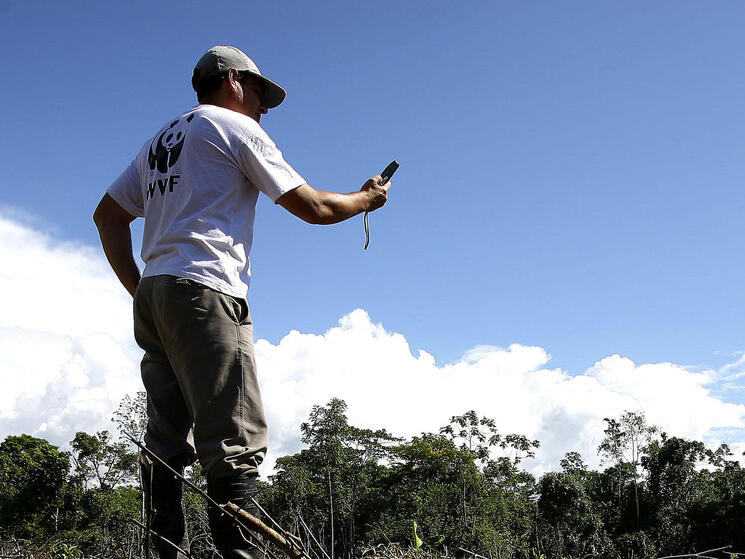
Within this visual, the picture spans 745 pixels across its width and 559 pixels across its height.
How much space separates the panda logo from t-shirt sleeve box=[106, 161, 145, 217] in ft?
0.51

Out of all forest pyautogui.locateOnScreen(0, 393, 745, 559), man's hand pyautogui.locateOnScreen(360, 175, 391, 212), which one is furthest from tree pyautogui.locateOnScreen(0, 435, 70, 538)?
man's hand pyautogui.locateOnScreen(360, 175, 391, 212)

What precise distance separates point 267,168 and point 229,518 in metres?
0.81

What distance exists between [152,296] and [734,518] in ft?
102

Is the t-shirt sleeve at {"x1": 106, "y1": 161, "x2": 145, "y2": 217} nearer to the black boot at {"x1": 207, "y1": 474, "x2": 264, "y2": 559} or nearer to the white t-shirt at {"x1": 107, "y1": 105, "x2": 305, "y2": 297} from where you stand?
the white t-shirt at {"x1": 107, "y1": 105, "x2": 305, "y2": 297}

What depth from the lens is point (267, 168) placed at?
1567mm

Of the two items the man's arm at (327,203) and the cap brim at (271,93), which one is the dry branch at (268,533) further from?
the cap brim at (271,93)

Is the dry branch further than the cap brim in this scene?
No

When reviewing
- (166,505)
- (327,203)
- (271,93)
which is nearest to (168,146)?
(271,93)

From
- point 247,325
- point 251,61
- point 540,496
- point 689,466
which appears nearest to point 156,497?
point 247,325

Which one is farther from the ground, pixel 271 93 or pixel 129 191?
pixel 271 93

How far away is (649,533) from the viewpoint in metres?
30.0

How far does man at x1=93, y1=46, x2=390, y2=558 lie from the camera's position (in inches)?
56.1

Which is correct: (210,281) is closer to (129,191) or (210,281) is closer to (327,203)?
(327,203)

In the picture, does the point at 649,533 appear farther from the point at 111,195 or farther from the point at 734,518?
the point at 111,195
